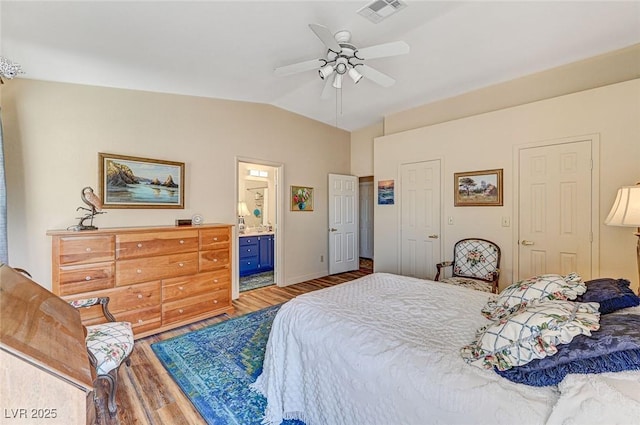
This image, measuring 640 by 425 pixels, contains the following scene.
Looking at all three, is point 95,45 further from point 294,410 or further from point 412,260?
point 412,260

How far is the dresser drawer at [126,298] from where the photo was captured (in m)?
2.60

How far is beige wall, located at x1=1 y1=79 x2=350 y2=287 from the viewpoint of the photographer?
2637mm

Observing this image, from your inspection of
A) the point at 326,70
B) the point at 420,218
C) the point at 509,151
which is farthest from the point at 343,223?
the point at 326,70

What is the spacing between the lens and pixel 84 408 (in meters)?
0.64

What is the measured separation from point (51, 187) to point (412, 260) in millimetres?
4641

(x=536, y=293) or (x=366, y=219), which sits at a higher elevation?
(x=366, y=219)

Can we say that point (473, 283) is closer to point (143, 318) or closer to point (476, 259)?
point (476, 259)

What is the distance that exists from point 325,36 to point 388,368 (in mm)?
2265

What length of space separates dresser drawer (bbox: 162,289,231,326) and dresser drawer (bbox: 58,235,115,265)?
2.69ft

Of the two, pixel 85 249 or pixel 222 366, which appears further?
pixel 85 249

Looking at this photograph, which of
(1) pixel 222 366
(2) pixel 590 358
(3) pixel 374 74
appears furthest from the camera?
(3) pixel 374 74

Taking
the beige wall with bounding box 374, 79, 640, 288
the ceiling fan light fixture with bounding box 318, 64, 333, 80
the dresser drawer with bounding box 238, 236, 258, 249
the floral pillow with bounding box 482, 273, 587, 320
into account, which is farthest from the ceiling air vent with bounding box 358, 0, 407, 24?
the dresser drawer with bounding box 238, 236, 258, 249

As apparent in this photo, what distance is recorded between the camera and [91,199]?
2.71 metres

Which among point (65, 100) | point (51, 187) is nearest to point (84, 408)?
point (51, 187)
